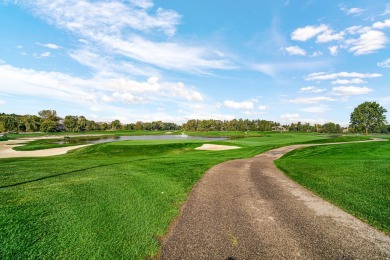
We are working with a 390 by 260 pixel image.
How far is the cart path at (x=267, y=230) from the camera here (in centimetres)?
593

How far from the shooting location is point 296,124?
184 m

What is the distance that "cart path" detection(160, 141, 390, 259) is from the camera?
19.5ft

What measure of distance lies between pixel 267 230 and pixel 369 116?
10192cm

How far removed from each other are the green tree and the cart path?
95.5 meters

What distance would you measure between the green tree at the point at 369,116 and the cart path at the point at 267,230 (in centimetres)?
9554

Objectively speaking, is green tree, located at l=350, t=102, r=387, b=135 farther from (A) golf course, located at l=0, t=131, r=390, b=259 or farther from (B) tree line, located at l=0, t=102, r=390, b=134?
(A) golf course, located at l=0, t=131, r=390, b=259

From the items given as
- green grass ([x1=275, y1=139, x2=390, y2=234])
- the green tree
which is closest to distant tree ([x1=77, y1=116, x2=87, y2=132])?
the green tree

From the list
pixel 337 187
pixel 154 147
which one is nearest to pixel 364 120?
pixel 154 147

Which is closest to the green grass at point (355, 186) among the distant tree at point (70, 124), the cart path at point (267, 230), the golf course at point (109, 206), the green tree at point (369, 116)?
the golf course at point (109, 206)

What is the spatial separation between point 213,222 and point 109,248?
342cm

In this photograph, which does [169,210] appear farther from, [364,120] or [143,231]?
[364,120]

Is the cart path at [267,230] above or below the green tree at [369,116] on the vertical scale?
below

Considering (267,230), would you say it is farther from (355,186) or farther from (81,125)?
(81,125)

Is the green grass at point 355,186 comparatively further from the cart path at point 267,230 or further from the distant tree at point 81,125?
the distant tree at point 81,125
